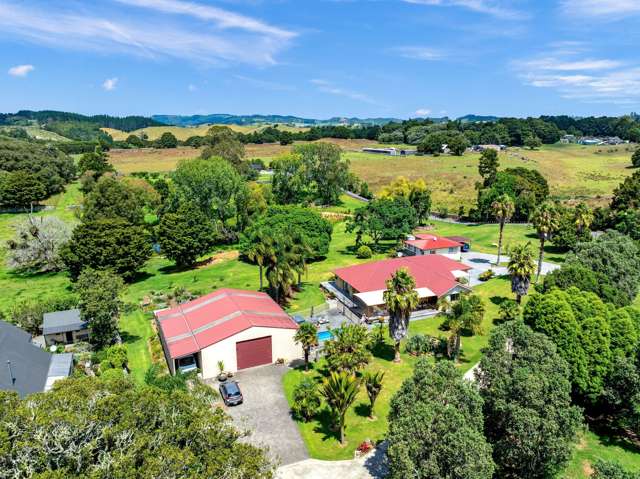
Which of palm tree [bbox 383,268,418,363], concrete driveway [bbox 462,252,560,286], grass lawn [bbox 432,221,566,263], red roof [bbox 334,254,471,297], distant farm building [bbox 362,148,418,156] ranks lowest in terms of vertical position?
concrete driveway [bbox 462,252,560,286]

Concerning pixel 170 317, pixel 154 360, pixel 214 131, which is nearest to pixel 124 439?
pixel 154 360

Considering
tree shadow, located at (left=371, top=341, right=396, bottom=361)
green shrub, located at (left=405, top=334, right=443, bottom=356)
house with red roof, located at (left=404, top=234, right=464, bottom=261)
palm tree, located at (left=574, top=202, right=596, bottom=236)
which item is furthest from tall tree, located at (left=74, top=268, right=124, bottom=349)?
palm tree, located at (left=574, top=202, right=596, bottom=236)

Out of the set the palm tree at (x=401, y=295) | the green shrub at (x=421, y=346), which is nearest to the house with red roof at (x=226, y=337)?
the palm tree at (x=401, y=295)

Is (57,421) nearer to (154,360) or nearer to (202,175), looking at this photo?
(154,360)

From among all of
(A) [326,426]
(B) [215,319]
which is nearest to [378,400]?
(A) [326,426]

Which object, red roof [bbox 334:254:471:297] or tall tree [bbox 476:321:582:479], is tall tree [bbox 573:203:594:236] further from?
tall tree [bbox 476:321:582:479]

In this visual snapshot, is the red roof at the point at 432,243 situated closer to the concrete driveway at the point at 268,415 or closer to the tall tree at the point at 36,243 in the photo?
the concrete driveway at the point at 268,415

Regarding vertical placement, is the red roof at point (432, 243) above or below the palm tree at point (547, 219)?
below

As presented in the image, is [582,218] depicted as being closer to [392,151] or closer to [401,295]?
[401,295]
